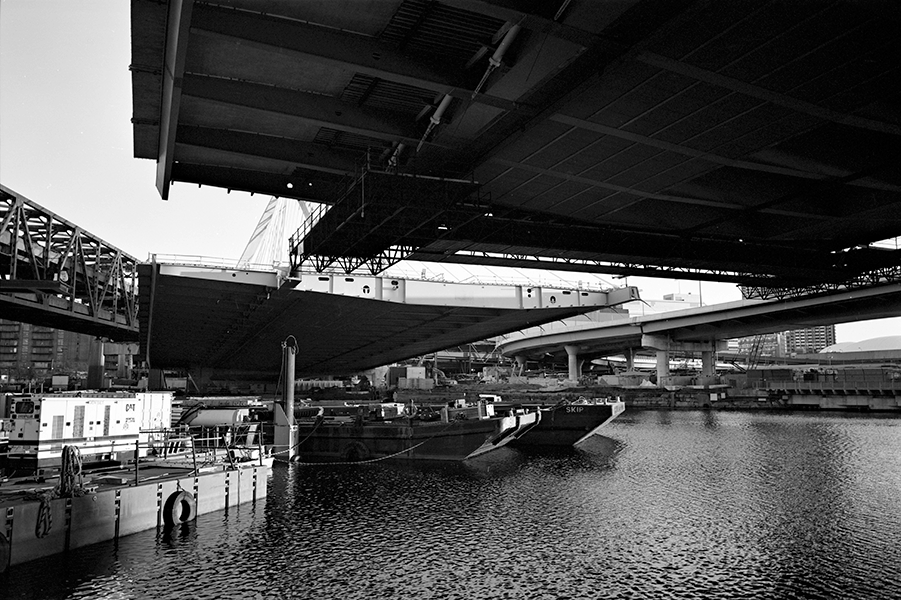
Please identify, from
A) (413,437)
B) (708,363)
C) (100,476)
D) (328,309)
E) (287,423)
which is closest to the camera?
(100,476)

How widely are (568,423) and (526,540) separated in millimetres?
29485

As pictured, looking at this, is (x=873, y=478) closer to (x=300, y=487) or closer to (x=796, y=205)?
(x=796, y=205)

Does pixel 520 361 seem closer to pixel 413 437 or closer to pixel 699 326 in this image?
pixel 699 326

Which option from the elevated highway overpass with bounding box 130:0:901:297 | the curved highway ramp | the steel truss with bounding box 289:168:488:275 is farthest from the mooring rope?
the curved highway ramp

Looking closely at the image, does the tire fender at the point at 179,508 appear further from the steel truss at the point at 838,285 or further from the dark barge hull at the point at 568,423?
the steel truss at the point at 838,285

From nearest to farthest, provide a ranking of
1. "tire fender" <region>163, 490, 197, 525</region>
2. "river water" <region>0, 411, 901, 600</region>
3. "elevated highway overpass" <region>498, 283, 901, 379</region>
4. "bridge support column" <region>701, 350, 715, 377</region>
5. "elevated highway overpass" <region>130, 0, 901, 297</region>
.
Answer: "river water" <region>0, 411, 901, 600</region> < "elevated highway overpass" <region>130, 0, 901, 297</region> < "tire fender" <region>163, 490, 197, 525</region> < "elevated highway overpass" <region>498, 283, 901, 379</region> < "bridge support column" <region>701, 350, 715, 377</region>

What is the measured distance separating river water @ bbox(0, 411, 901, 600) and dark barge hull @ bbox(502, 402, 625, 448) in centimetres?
1121

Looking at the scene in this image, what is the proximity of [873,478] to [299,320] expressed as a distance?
156 feet

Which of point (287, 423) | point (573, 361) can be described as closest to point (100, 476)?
point (287, 423)

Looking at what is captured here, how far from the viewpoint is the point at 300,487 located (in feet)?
107

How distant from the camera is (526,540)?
21609 millimetres

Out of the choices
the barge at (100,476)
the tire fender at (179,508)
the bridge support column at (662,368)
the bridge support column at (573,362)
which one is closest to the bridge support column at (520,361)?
the bridge support column at (573,362)

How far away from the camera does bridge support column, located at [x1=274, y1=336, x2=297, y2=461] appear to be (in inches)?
1645

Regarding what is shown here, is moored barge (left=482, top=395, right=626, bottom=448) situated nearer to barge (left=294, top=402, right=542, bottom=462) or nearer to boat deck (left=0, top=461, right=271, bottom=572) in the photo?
barge (left=294, top=402, right=542, bottom=462)
